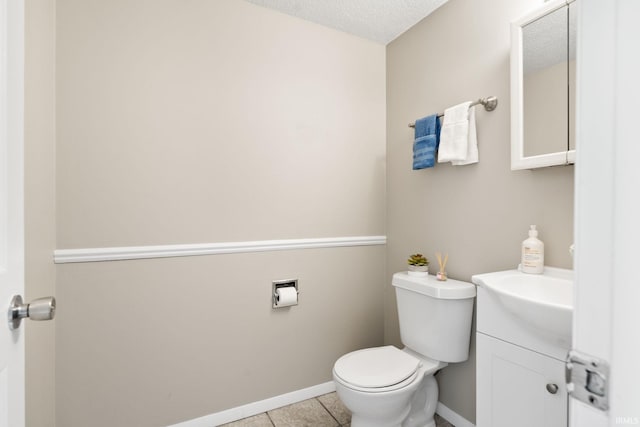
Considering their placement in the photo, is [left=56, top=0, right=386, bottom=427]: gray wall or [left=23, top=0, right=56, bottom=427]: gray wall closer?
[left=23, top=0, right=56, bottom=427]: gray wall

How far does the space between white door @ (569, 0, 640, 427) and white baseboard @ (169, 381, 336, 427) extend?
5.91 feet

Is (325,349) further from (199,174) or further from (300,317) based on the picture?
(199,174)

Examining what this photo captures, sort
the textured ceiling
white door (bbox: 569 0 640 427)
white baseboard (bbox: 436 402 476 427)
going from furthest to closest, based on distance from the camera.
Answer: the textured ceiling, white baseboard (bbox: 436 402 476 427), white door (bbox: 569 0 640 427)

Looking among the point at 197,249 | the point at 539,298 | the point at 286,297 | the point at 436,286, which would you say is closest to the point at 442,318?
the point at 436,286

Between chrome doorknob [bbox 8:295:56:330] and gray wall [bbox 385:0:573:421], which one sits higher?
gray wall [bbox 385:0:573:421]

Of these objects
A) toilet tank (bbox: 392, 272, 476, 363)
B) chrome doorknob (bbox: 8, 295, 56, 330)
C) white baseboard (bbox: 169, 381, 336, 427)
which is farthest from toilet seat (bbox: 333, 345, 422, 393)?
chrome doorknob (bbox: 8, 295, 56, 330)

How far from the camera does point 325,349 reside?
2.04 meters

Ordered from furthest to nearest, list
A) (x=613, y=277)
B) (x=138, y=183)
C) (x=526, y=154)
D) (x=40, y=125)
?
(x=138, y=183)
(x=526, y=154)
(x=40, y=125)
(x=613, y=277)

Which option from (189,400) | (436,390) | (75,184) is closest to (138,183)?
(75,184)

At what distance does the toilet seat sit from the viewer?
4.53 ft

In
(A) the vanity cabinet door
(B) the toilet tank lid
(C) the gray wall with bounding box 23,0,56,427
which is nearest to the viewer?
(A) the vanity cabinet door

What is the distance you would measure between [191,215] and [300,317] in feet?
2.97

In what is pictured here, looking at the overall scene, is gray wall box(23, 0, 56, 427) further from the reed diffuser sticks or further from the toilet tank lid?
the reed diffuser sticks
